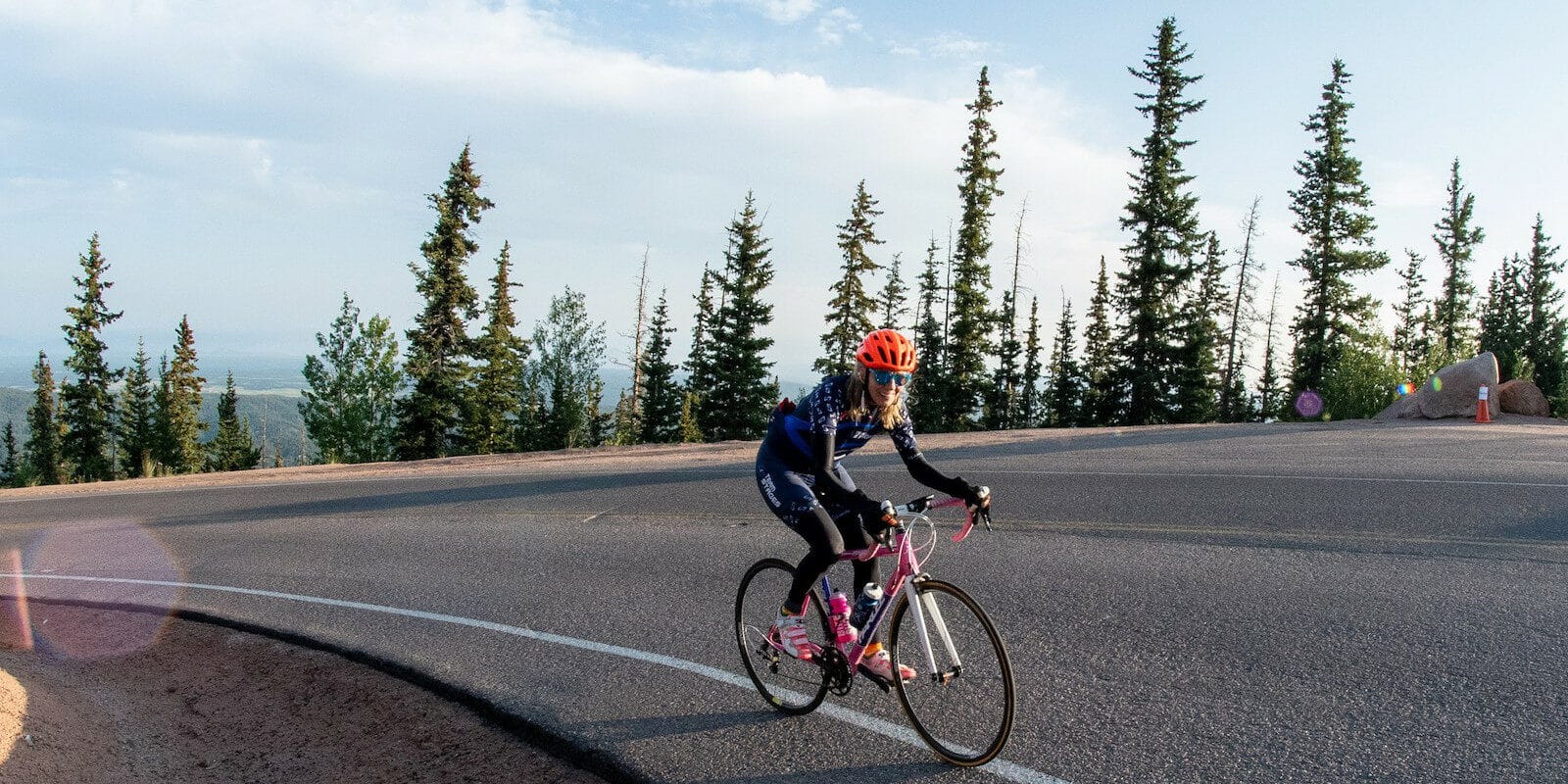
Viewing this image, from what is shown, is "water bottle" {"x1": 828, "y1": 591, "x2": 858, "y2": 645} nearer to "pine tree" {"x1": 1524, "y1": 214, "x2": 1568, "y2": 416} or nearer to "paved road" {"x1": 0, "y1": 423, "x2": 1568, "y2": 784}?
"paved road" {"x1": 0, "y1": 423, "x2": 1568, "y2": 784}

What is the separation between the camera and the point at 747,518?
10.5m

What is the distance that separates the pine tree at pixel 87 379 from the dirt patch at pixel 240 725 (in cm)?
6794

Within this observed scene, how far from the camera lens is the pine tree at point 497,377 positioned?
1932 inches

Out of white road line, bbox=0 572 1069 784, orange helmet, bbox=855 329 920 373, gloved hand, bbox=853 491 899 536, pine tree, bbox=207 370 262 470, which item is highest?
orange helmet, bbox=855 329 920 373

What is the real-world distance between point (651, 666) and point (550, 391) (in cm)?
5201

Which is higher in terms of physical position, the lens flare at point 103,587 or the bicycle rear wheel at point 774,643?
the bicycle rear wheel at point 774,643

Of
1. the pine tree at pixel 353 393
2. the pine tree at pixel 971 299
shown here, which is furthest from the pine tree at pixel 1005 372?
the pine tree at pixel 353 393

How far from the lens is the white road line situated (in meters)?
3.82

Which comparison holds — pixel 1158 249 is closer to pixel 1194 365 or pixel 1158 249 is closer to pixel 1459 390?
pixel 1194 365

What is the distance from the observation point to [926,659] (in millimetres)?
4137

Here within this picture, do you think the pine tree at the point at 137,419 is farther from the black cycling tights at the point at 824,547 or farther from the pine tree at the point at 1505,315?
the pine tree at the point at 1505,315

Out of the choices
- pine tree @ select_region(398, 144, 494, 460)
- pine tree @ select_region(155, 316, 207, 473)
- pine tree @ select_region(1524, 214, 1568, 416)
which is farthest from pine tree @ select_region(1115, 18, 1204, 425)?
pine tree @ select_region(155, 316, 207, 473)

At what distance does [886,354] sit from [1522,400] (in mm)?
26177

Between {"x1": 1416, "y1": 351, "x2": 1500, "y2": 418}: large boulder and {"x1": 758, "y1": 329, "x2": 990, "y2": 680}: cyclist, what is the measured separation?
910 inches
